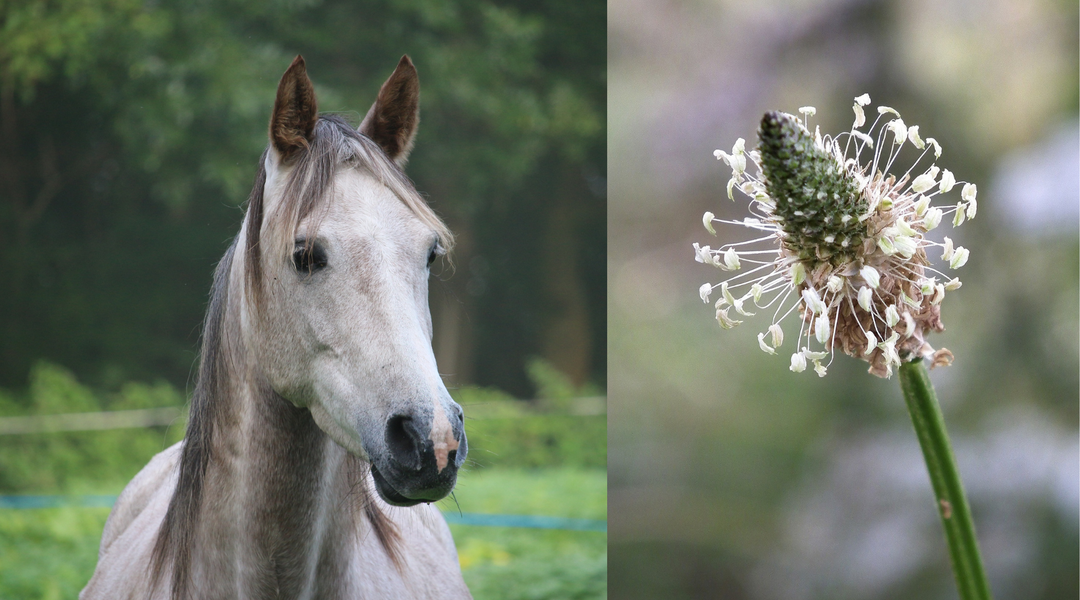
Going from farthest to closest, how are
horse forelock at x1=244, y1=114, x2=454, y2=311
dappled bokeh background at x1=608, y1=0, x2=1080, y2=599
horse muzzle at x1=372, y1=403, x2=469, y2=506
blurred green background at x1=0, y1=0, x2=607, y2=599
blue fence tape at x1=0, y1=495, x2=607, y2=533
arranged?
blurred green background at x1=0, y1=0, x2=607, y2=599 → blue fence tape at x1=0, y1=495, x2=607, y2=533 → dappled bokeh background at x1=608, y1=0, x2=1080, y2=599 → horse forelock at x1=244, y1=114, x2=454, y2=311 → horse muzzle at x1=372, y1=403, x2=469, y2=506

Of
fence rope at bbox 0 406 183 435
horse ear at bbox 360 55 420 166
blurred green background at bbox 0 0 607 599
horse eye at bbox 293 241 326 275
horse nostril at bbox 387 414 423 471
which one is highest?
blurred green background at bbox 0 0 607 599

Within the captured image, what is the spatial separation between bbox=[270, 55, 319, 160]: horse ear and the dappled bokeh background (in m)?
1.07

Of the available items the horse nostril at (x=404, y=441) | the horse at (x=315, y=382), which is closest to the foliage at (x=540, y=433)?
the horse at (x=315, y=382)

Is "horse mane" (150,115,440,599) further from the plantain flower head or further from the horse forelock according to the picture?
the plantain flower head

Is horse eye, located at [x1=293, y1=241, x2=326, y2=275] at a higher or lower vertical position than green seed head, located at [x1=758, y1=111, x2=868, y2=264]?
higher

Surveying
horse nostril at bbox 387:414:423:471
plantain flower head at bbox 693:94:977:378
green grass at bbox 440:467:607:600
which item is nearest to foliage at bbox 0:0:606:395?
green grass at bbox 440:467:607:600

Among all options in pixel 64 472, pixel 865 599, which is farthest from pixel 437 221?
pixel 64 472

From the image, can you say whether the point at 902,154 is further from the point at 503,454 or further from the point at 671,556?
the point at 503,454

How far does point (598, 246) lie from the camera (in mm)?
3123

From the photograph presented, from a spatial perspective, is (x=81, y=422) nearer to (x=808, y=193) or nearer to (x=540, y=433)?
(x=540, y=433)

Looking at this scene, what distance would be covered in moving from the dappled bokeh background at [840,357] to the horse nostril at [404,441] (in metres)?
1.15

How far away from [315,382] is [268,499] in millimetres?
153

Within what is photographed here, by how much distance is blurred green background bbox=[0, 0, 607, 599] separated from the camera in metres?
2.73

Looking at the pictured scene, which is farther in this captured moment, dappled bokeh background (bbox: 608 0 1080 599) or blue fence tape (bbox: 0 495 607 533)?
blue fence tape (bbox: 0 495 607 533)
